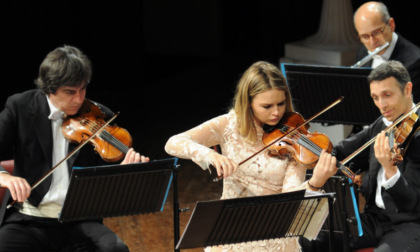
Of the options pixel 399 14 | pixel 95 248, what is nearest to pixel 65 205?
pixel 95 248

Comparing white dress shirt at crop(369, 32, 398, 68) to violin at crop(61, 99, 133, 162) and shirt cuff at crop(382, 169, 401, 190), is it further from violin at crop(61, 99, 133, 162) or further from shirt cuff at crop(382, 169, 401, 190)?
violin at crop(61, 99, 133, 162)

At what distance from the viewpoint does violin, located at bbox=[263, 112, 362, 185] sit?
3133mm

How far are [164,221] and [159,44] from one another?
3578 mm

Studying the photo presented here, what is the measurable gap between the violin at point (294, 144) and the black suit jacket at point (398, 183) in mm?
181

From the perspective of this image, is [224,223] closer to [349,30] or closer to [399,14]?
[349,30]

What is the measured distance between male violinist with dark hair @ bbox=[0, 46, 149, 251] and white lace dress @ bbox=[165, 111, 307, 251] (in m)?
0.44

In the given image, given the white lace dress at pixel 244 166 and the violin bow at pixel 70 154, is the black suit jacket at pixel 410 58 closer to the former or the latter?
the white lace dress at pixel 244 166

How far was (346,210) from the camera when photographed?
3.09 meters

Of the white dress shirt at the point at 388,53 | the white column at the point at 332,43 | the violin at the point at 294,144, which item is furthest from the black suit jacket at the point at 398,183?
the white column at the point at 332,43

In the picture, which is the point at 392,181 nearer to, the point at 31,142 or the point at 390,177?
the point at 390,177

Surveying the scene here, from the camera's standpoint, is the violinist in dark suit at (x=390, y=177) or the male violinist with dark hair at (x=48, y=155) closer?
the violinist in dark suit at (x=390, y=177)

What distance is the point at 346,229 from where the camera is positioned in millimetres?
3104

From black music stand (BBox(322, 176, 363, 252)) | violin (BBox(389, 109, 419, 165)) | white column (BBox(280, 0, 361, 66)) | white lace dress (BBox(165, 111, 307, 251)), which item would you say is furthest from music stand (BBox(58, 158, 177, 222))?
white column (BBox(280, 0, 361, 66))

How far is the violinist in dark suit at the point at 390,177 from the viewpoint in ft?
10.3
